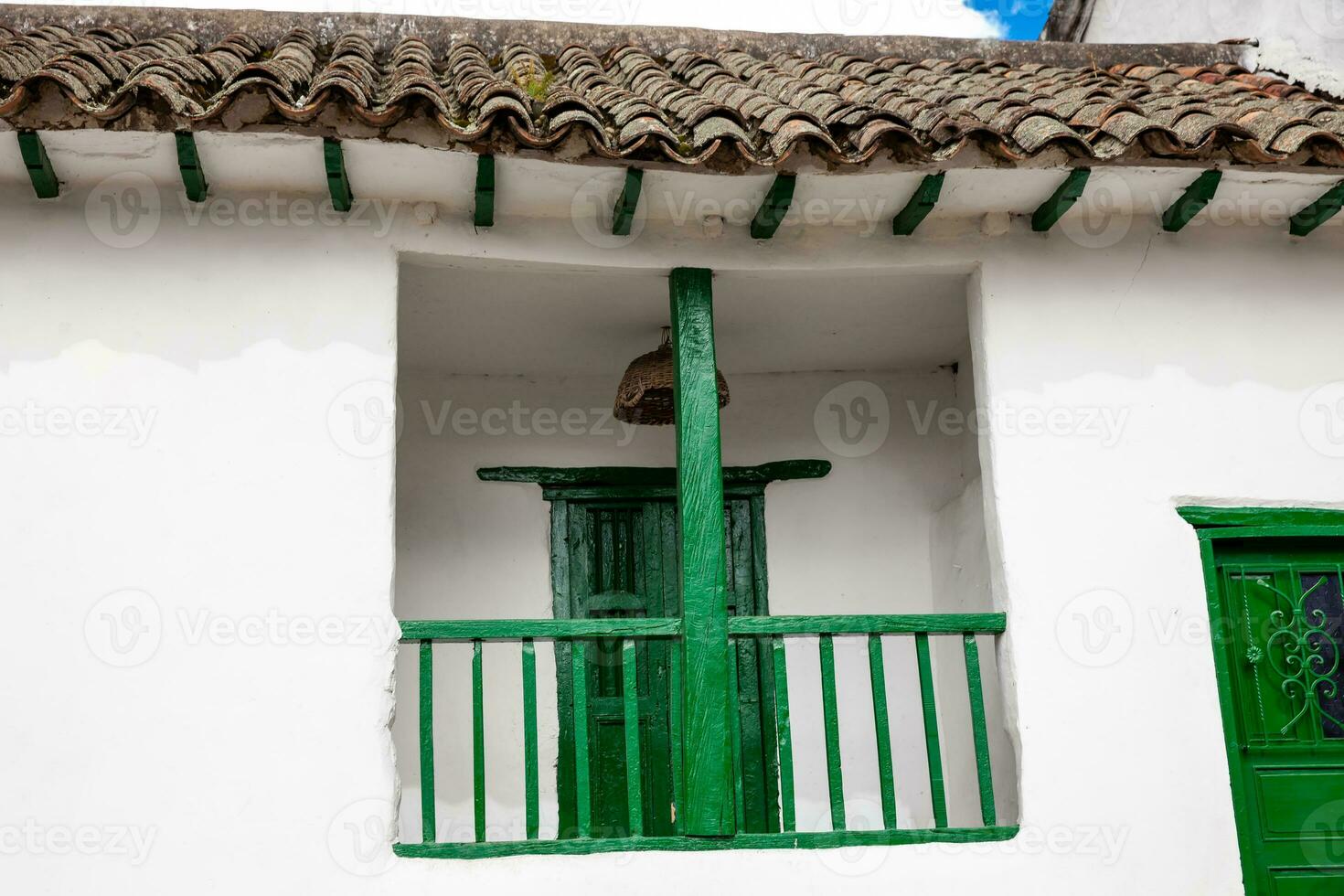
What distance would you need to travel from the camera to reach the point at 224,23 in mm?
6086

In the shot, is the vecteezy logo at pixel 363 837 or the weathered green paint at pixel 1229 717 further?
the weathered green paint at pixel 1229 717

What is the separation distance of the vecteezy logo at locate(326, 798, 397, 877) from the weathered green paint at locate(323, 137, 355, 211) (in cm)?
215

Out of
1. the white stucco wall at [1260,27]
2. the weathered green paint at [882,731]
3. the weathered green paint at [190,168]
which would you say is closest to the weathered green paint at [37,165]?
the weathered green paint at [190,168]

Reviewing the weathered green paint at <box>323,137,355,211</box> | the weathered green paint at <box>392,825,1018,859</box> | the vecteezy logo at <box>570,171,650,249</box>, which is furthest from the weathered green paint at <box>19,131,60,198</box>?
the weathered green paint at <box>392,825,1018,859</box>

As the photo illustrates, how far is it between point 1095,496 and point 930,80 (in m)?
2.03

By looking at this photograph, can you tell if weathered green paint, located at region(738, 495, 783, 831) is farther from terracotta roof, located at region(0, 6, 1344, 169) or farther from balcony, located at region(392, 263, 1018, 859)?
terracotta roof, located at region(0, 6, 1344, 169)

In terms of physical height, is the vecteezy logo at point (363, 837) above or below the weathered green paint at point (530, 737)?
below

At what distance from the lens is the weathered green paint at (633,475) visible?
20.9 feet

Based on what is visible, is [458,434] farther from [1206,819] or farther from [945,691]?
[1206,819]

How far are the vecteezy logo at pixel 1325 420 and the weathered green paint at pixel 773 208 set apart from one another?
219cm

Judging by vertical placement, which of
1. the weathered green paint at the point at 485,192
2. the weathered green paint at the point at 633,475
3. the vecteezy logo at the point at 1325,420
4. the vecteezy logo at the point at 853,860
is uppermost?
the weathered green paint at the point at 485,192

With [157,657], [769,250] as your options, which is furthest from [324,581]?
[769,250]

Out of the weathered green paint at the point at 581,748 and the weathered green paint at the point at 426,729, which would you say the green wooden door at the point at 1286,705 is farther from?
the weathered green paint at the point at 426,729

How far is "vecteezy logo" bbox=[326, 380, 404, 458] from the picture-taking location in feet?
14.7
